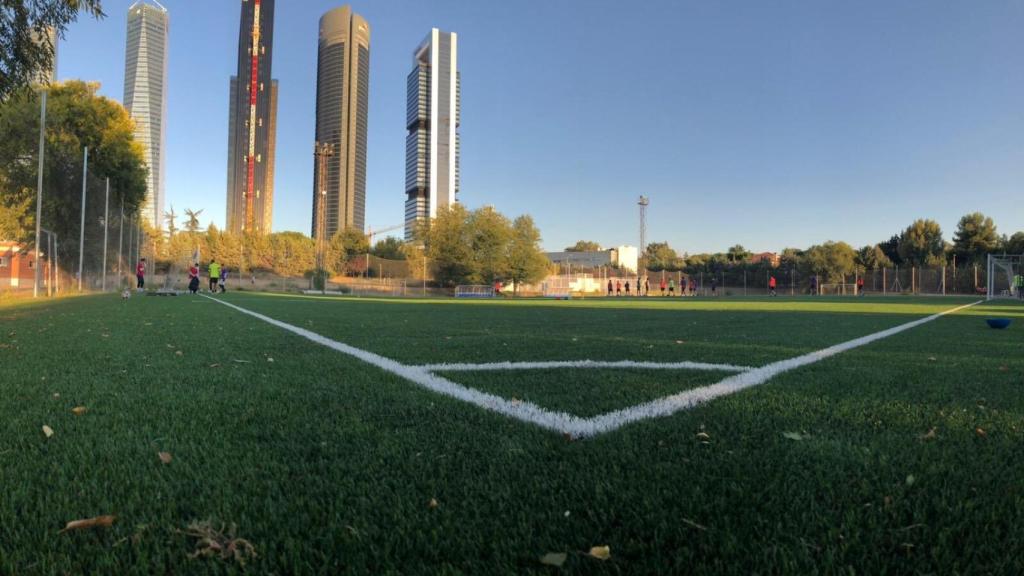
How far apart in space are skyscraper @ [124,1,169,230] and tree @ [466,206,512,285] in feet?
142

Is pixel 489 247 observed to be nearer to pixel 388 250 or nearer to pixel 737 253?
pixel 388 250

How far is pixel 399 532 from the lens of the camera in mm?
1437

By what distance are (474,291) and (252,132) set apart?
3035 inches

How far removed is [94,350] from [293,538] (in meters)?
4.71

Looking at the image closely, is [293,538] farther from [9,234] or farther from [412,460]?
[9,234]

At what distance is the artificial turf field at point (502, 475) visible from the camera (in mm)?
1341

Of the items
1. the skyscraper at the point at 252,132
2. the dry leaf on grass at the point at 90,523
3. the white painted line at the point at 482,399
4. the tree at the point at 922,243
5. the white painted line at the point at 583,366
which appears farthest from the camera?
the skyscraper at the point at 252,132

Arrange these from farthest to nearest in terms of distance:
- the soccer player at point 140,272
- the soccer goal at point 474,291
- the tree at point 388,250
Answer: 1. the tree at point 388,250
2. the soccer goal at point 474,291
3. the soccer player at point 140,272

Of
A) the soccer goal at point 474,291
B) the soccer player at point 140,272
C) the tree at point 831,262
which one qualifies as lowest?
the soccer goal at point 474,291

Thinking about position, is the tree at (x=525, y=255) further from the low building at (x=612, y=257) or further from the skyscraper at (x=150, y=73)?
the skyscraper at (x=150, y=73)

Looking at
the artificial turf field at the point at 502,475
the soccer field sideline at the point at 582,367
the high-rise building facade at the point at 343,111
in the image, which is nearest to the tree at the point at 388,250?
the high-rise building facade at the point at 343,111

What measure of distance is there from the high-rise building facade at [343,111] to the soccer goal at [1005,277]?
209 ft

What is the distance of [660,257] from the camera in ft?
354

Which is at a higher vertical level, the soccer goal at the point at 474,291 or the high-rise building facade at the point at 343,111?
the high-rise building facade at the point at 343,111
